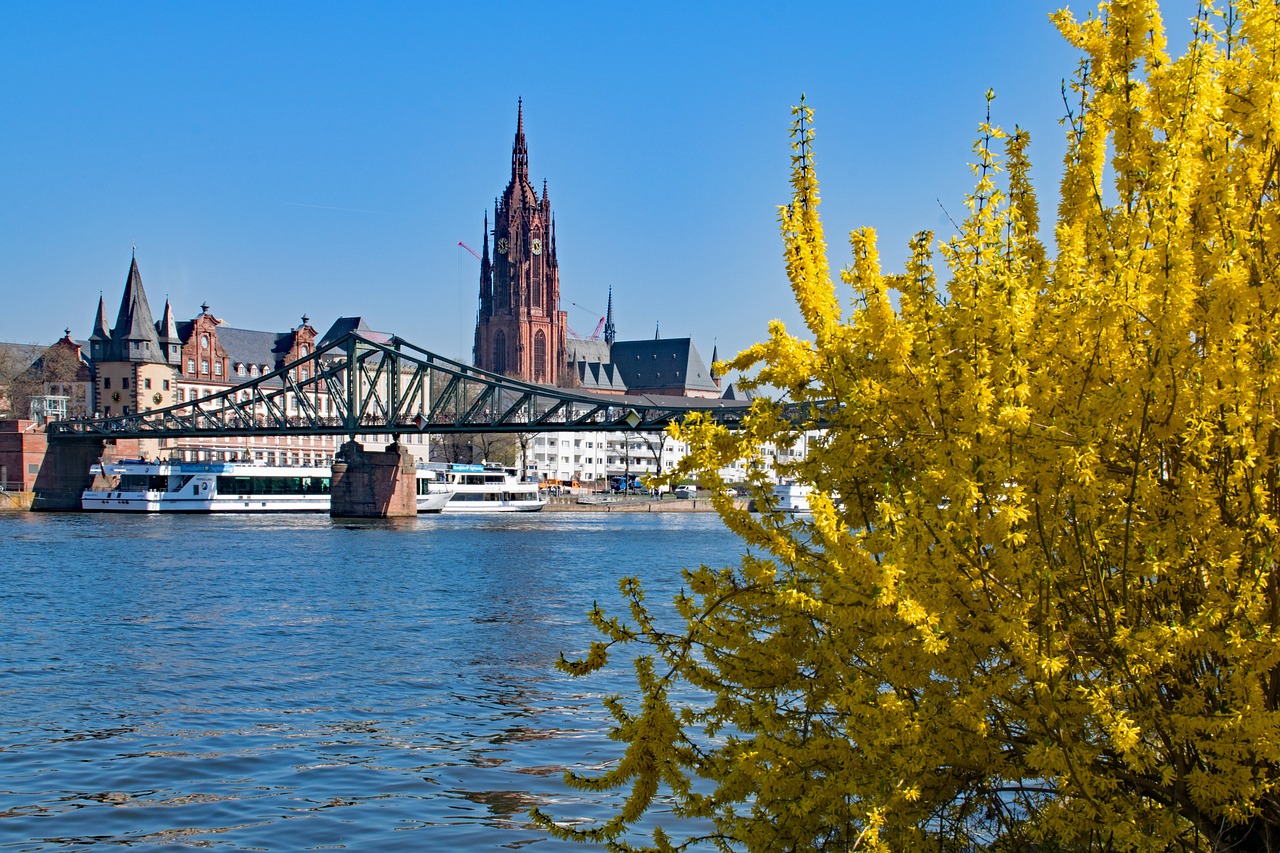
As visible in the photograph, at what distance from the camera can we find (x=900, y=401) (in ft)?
21.0

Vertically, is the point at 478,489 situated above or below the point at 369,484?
below

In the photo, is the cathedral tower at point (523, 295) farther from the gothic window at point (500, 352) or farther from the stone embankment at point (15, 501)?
the stone embankment at point (15, 501)

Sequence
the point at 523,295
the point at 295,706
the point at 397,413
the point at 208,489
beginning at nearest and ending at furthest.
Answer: the point at 295,706 → the point at 208,489 → the point at 397,413 → the point at 523,295

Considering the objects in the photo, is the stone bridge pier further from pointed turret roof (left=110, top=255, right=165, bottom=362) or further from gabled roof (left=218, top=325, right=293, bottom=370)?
gabled roof (left=218, top=325, right=293, bottom=370)

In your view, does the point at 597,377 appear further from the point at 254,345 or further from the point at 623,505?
the point at 623,505

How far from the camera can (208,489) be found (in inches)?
3305

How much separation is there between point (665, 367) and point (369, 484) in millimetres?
116502

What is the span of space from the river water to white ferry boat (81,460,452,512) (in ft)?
142

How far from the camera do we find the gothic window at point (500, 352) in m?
179

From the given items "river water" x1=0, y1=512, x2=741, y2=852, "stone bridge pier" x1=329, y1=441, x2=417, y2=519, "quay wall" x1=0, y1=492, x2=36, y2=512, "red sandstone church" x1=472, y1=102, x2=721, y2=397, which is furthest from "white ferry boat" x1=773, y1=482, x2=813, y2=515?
"red sandstone church" x1=472, y1=102, x2=721, y2=397

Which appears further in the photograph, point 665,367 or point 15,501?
point 665,367

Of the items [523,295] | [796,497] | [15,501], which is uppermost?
[523,295]

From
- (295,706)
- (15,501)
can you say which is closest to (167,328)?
(15,501)

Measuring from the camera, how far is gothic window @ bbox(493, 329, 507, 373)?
179 metres
